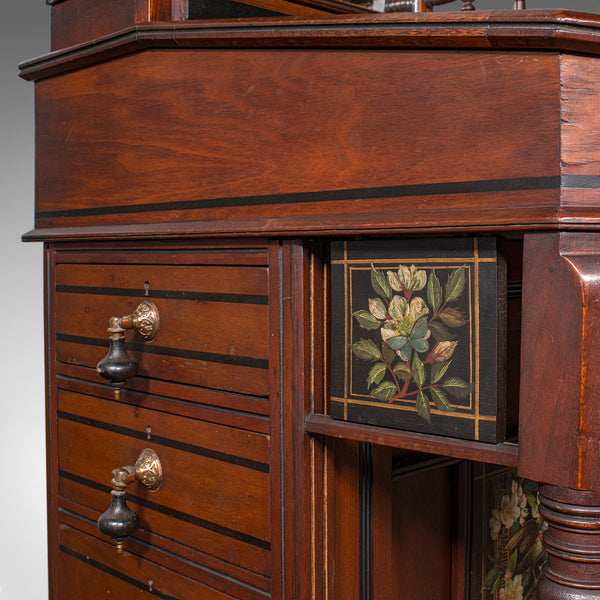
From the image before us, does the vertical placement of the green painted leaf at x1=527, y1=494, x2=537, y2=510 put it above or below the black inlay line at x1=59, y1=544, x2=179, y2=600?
above

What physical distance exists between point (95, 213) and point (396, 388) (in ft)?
2.52

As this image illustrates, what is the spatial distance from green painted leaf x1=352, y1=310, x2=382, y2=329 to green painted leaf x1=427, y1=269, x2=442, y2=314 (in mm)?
91

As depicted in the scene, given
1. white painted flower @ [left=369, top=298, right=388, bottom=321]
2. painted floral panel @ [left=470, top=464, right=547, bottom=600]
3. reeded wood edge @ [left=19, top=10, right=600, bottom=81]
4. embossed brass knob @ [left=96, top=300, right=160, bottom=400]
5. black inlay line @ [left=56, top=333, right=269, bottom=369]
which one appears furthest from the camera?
painted floral panel @ [left=470, top=464, right=547, bottom=600]

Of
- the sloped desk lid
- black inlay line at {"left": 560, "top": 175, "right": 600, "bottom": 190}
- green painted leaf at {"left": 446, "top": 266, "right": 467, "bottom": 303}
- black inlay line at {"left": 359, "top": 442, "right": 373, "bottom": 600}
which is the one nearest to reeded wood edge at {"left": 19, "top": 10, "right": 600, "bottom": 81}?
the sloped desk lid

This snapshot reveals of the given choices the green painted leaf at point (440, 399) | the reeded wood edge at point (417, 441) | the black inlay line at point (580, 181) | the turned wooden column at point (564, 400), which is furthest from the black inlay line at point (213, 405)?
the black inlay line at point (580, 181)

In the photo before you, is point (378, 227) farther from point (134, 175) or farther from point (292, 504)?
point (134, 175)

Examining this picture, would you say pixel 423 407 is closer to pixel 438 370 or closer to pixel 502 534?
pixel 438 370

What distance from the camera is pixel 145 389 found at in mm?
1503

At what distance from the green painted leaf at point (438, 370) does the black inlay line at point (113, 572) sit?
704mm

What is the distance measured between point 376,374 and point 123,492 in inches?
22.2

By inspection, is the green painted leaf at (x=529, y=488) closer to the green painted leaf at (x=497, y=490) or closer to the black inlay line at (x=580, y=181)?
the green painted leaf at (x=497, y=490)

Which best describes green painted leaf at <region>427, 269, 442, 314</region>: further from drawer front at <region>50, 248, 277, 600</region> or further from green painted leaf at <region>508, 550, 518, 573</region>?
green painted leaf at <region>508, 550, 518, 573</region>

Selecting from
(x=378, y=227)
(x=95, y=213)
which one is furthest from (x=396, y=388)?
(x=95, y=213)

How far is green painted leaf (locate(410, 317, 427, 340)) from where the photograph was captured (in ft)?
3.51
